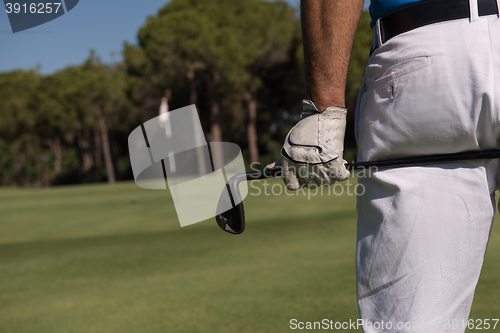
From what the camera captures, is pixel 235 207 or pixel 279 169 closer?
pixel 279 169

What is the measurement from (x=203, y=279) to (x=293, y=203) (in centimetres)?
550

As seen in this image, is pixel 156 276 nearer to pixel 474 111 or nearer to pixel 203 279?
pixel 203 279

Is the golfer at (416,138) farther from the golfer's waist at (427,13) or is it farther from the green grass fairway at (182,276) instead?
the green grass fairway at (182,276)

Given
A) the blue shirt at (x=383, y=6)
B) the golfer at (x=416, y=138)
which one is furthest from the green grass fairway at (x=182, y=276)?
the blue shirt at (x=383, y=6)

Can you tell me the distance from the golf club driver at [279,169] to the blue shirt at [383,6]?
366mm

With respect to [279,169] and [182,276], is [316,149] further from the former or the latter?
[182,276]

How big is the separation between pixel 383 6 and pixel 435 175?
0.44 m

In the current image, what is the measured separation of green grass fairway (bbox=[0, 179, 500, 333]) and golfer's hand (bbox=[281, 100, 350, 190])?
170 centimetres

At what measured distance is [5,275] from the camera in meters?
4.71

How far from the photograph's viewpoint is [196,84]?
28922 mm

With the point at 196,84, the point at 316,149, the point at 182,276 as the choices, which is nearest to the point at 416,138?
the point at 316,149

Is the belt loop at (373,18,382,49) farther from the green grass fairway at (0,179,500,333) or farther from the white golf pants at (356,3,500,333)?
the green grass fairway at (0,179,500,333)

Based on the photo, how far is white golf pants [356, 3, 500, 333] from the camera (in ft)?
3.92

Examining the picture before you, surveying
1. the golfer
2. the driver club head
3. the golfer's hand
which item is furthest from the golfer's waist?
the driver club head
